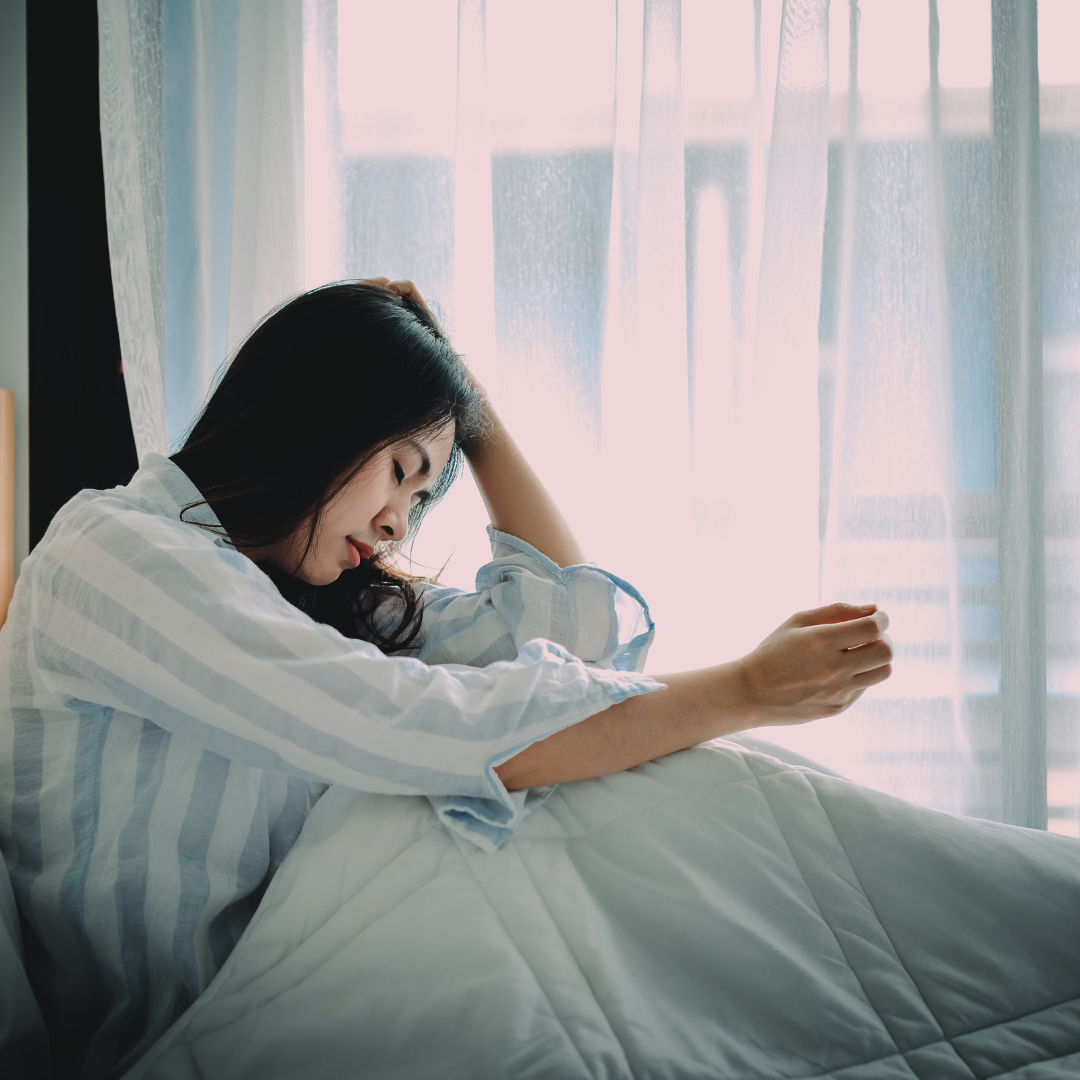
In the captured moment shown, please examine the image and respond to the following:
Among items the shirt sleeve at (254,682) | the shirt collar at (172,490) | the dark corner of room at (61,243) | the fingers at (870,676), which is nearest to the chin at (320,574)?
the shirt collar at (172,490)

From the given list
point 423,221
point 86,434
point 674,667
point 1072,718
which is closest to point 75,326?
point 86,434

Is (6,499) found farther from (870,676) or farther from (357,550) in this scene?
(870,676)

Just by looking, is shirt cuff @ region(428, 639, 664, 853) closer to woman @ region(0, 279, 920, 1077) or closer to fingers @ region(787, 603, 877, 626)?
woman @ region(0, 279, 920, 1077)

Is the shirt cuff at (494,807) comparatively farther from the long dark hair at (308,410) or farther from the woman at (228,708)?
the long dark hair at (308,410)

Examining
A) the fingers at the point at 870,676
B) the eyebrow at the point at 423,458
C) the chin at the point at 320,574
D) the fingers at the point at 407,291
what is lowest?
the fingers at the point at 870,676

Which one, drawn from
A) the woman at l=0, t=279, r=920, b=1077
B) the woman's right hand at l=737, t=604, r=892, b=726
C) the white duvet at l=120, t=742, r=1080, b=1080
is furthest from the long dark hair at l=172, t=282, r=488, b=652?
the woman's right hand at l=737, t=604, r=892, b=726

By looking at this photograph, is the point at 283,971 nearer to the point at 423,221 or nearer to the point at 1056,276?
the point at 423,221

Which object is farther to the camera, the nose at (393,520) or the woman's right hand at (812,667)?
the nose at (393,520)

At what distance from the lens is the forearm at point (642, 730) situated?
2.10 ft

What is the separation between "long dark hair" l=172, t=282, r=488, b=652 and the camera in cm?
77

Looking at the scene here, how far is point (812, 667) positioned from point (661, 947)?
0.29m

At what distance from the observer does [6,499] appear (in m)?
1.25

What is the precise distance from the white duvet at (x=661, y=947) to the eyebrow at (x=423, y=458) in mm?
356

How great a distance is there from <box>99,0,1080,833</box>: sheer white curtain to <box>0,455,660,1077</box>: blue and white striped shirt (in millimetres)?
616
